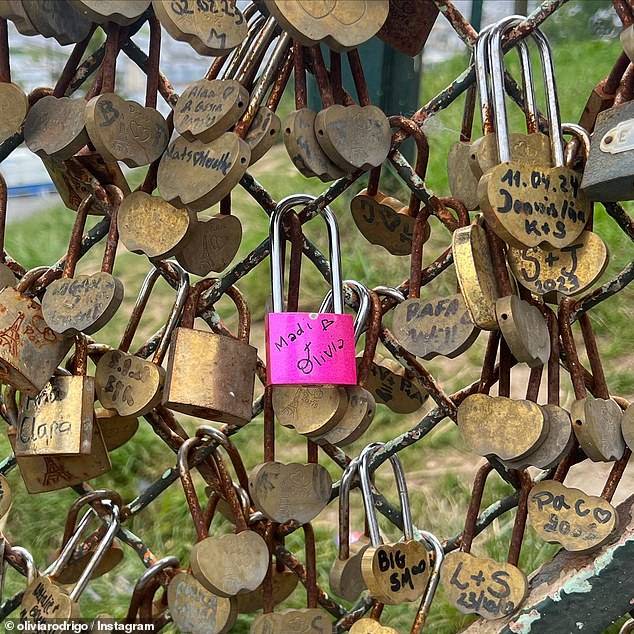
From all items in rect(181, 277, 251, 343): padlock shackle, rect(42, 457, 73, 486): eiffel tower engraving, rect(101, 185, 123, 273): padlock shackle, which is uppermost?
rect(101, 185, 123, 273): padlock shackle

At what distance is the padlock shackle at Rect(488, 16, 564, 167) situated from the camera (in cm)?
69

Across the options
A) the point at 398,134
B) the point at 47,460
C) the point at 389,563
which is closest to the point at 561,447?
the point at 389,563

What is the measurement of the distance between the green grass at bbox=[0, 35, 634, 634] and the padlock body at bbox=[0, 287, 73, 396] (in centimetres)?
68

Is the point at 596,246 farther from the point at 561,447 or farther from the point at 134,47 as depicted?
the point at 134,47

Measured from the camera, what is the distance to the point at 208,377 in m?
0.77

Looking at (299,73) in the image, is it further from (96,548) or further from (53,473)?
(96,548)

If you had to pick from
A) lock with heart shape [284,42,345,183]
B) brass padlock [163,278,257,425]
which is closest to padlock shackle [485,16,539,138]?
lock with heart shape [284,42,345,183]

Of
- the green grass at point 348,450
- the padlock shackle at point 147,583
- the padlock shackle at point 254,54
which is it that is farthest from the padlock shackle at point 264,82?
the green grass at point 348,450

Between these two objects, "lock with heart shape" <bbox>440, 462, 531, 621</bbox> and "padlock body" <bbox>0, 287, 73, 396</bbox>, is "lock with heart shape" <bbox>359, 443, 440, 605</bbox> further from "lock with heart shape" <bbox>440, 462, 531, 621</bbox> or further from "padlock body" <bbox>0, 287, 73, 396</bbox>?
"padlock body" <bbox>0, 287, 73, 396</bbox>

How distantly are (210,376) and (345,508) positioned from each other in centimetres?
20

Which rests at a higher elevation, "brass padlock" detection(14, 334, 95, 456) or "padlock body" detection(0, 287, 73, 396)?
"padlock body" detection(0, 287, 73, 396)

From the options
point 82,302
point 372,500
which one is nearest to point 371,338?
point 372,500

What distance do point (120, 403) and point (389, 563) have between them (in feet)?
0.84

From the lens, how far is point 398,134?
84 centimetres
